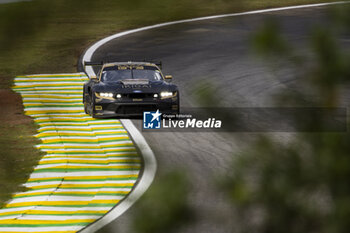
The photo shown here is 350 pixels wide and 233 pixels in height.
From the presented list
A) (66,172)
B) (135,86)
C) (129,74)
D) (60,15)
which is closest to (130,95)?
(135,86)

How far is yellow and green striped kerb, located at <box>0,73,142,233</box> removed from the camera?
14.1ft

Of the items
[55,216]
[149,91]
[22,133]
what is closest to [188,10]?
[55,216]

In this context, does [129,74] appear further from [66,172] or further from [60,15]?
[60,15]

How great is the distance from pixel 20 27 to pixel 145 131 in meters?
13.6

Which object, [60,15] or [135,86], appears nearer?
[60,15]

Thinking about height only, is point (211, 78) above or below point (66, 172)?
above

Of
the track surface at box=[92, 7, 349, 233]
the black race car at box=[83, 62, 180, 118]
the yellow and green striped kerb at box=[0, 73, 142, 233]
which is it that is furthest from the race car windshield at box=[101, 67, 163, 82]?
the yellow and green striped kerb at box=[0, 73, 142, 233]

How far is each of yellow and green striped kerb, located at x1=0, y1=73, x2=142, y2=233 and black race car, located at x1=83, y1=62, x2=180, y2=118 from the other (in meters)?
0.53

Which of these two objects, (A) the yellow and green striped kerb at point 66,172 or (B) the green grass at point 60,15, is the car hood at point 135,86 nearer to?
(A) the yellow and green striped kerb at point 66,172

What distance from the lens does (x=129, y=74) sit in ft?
54.4

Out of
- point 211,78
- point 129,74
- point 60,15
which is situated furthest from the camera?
point 129,74

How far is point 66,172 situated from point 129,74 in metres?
9.30

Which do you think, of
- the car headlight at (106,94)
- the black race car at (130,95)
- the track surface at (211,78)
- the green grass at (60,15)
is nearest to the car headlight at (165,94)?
the black race car at (130,95)

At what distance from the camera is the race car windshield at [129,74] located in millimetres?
16484
